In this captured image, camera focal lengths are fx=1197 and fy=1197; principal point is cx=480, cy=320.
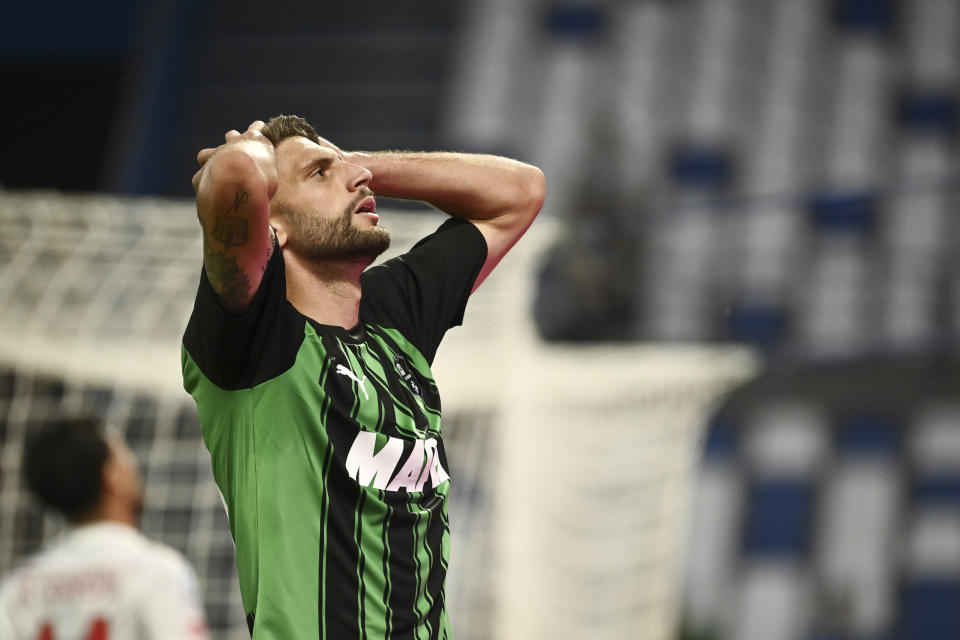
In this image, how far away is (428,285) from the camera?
1.71 meters

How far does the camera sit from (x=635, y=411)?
18.7 ft

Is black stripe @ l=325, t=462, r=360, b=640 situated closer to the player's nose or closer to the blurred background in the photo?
the player's nose

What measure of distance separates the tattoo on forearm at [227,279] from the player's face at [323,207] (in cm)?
21

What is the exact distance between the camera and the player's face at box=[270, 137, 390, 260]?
1483 millimetres

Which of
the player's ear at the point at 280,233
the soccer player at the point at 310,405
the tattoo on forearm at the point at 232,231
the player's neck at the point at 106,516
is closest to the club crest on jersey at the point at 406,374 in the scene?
the soccer player at the point at 310,405

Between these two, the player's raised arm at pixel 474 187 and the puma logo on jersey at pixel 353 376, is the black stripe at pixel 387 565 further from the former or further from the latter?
the player's raised arm at pixel 474 187

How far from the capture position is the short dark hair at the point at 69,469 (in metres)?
2.59

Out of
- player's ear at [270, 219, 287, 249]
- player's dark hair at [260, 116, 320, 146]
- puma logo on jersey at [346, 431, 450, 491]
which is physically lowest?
puma logo on jersey at [346, 431, 450, 491]

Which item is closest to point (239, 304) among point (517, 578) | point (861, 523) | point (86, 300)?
point (517, 578)

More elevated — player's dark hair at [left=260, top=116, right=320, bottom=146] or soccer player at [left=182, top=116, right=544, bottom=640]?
player's dark hair at [left=260, top=116, right=320, bottom=146]

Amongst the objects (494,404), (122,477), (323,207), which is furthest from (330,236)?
(494,404)

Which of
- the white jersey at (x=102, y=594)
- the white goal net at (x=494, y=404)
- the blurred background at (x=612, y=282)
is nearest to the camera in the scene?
the white jersey at (x=102, y=594)

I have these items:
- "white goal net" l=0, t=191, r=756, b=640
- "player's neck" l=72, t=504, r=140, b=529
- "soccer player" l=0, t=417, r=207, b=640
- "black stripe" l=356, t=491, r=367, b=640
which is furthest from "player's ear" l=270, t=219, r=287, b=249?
"white goal net" l=0, t=191, r=756, b=640

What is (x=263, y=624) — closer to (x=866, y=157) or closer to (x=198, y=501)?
(x=198, y=501)
